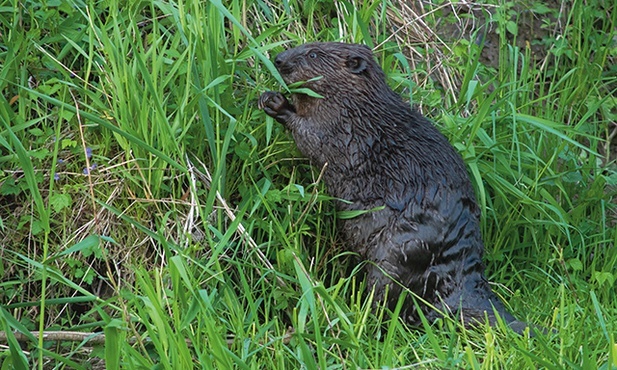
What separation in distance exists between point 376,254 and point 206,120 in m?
0.77

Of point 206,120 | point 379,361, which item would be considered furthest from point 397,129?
point 379,361

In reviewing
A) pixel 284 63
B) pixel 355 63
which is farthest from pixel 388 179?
pixel 284 63

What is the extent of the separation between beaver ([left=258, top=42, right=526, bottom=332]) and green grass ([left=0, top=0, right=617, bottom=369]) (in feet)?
0.38

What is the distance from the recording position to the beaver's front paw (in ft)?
11.7

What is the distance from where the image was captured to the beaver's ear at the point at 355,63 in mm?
3635

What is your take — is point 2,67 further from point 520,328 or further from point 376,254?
point 520,328

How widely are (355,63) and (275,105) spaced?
349 mm

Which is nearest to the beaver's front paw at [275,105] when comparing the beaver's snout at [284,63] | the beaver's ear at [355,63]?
the beaver's snout at [284,63]

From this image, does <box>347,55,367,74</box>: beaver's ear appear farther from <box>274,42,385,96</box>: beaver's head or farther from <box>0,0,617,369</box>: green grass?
<box>0,0,617,369</box>: green grass

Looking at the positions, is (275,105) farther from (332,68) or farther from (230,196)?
(230,196)

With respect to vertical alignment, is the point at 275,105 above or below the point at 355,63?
below

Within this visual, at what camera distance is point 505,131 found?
3.93 metres

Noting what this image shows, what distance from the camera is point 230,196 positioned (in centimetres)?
364

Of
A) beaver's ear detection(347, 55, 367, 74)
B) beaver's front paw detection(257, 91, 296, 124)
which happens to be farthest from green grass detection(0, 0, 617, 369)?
beaver's ear detection(347, 55, 367, 74)
